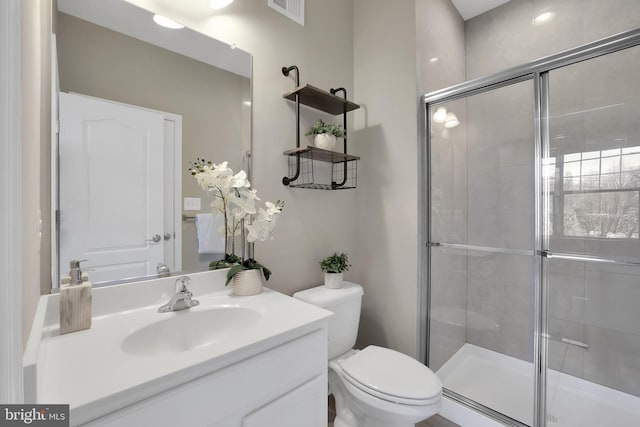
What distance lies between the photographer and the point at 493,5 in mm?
2066

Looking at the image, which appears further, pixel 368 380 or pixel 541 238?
pixel 541 238

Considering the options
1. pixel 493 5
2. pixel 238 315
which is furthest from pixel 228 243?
pixel 493 5

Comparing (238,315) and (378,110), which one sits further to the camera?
(378,110)

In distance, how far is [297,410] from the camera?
0.94 meters

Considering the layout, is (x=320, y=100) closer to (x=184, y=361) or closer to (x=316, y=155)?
(x=316, y=155)

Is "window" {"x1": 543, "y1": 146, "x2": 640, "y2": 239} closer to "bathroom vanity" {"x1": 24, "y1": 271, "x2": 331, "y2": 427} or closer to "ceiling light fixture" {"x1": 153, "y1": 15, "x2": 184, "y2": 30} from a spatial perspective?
"bathroom vanity" {"x1": 24, "y1": 271, "x2": 331, "y2": 427}

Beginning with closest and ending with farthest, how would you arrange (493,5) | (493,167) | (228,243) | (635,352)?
(228,243) < (635,352) < (493,167) < (493,5)

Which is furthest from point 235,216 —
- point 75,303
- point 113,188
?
point 75,303

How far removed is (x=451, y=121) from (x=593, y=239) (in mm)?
988

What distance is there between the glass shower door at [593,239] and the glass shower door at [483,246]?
0.13 metres

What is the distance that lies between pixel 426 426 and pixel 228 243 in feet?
4.68

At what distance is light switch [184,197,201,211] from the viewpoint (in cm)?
123

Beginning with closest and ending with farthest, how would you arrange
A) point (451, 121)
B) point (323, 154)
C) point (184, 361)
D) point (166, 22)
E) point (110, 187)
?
point (184, 361) → point (110, 187) → point (166, 22) → point (323, 154) → point (451, 121)

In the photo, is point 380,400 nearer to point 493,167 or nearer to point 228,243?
point 228,243
